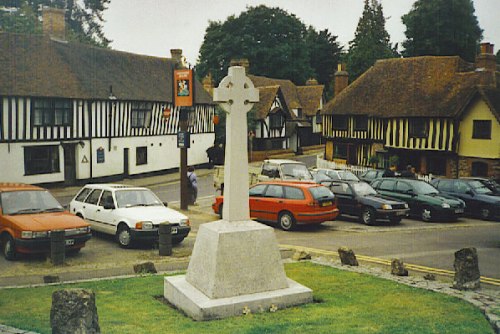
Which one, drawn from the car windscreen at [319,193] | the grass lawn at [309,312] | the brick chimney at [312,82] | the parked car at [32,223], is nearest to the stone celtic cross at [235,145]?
the grass lawn at [309,312]

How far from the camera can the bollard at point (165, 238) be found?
13.6 meters

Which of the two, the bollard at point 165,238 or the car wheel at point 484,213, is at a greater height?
the bollard at point 165,238

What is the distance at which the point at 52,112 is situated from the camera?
30.5m

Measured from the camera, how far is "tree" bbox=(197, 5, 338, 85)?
202ft

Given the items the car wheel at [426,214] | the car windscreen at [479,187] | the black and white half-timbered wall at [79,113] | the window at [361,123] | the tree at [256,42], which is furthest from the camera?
the tree at [256,42]

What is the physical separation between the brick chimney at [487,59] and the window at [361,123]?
8.61m

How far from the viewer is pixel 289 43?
213 ft

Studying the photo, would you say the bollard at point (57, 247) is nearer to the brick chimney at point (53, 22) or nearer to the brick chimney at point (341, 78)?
the brick chimney at point (53, 22)

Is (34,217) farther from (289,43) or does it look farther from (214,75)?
(289,43)

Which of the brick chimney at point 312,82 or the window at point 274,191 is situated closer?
the window at point 274,191

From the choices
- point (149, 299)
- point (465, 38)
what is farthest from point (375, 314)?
point (465, 38)

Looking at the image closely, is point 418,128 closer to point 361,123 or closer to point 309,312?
point 361,123

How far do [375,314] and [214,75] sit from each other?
5589 centimetres

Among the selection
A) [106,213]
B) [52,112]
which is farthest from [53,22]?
[106,213]
